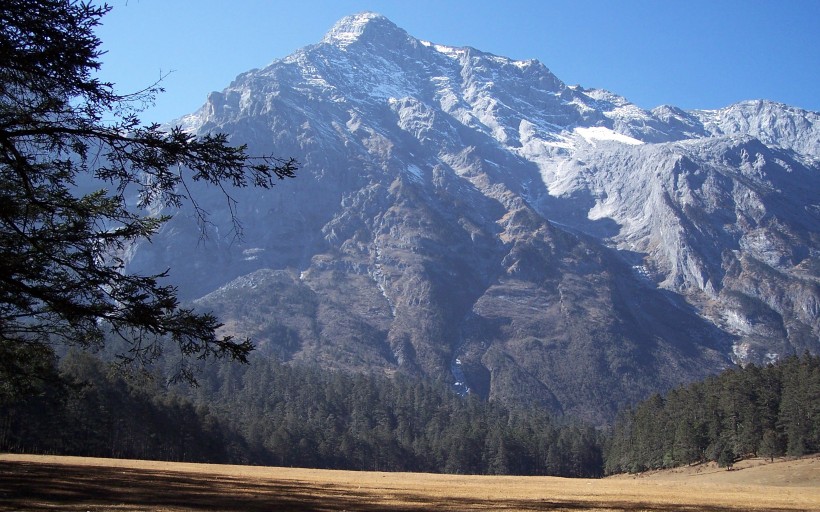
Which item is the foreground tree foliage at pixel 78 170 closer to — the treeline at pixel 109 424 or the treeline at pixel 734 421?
the treeline at pixel 109 424

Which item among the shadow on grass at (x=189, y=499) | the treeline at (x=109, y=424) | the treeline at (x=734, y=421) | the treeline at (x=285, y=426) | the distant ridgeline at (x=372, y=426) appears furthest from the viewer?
the treeline at (x=734, y=421)

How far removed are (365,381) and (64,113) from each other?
160 m

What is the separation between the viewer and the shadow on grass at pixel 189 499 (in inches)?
753

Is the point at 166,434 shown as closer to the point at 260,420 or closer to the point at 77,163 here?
the point at 260,420

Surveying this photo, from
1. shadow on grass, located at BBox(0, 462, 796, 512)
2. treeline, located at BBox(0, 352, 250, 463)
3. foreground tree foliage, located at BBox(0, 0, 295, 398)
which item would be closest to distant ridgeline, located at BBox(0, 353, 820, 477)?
treeline, located at BBox(0, 352, 250, 463)

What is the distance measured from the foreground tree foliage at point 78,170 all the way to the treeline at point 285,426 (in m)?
27.3

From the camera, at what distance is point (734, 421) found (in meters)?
94.2

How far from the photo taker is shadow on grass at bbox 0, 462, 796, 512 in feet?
Result: 62.7

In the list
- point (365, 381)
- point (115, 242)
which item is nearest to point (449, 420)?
point (365, 381)

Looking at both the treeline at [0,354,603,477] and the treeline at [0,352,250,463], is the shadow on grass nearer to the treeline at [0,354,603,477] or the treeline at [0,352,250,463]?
the treeline at [0,354,603,477]

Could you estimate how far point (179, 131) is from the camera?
1325cm

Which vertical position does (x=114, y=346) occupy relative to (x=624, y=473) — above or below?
above

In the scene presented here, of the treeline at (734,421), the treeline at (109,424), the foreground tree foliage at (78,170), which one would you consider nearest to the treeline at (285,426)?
the treeline at (109,424)

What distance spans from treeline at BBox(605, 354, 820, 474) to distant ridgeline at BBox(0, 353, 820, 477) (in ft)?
0.67
